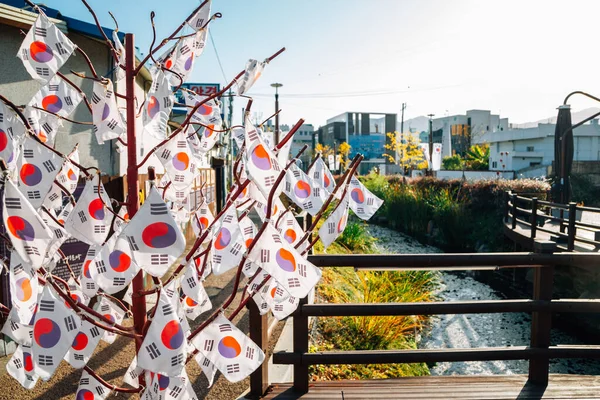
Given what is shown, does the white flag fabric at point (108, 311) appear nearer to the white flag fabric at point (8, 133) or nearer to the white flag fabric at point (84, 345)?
the white flag fabric at point (84, 345)

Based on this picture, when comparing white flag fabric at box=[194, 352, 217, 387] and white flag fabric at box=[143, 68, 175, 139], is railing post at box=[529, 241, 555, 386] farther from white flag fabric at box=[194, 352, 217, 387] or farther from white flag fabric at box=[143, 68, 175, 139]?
white flag fabric at box=[143, 68, 175, 139]

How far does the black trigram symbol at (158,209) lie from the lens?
1126 millimetres

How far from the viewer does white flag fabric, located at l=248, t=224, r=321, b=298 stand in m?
1.36

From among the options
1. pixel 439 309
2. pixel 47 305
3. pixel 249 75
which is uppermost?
pixel 249 75

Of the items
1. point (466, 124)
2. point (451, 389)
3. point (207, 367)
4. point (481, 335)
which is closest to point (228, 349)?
point (207, 367)

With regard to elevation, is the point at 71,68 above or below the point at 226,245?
above

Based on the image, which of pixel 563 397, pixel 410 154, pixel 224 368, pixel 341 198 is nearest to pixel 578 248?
pixel 563 397

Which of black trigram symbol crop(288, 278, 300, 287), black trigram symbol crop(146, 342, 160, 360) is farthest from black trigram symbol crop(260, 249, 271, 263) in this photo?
black trigram symbol crop(146, 342, 160, 360)

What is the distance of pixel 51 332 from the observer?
1.22 metres

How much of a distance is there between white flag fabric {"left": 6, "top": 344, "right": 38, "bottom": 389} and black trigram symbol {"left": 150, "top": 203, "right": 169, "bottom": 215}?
82cm

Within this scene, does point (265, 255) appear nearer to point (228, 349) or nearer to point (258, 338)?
point (228, 349)

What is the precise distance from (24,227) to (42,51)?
698 mm

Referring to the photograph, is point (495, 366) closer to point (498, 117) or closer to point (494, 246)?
point (494, 246)

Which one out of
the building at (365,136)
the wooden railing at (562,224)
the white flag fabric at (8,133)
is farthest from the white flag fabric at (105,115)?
the building at (365,136)
